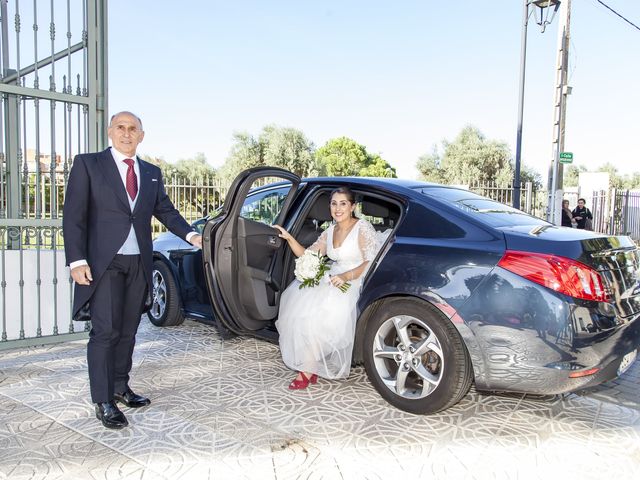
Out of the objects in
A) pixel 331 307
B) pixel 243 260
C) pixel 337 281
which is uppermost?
pixel 243 260

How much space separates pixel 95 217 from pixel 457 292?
217 centimetres

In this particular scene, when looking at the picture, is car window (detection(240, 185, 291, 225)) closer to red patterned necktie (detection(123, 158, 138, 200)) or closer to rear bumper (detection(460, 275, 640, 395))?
red patterned necktie (detection(123, 158, 138, 200))

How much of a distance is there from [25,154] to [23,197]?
481mm

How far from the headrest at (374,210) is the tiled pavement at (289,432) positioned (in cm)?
127

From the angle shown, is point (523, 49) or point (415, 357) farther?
point (523, 49)

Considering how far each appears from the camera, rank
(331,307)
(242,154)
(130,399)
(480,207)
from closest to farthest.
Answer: (130,399) < (480,207) < (331,307) < (242,154)

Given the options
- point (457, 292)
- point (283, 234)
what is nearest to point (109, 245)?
point (283, 234)

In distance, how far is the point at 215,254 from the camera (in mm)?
3531

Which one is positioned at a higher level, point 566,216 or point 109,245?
point 566,216

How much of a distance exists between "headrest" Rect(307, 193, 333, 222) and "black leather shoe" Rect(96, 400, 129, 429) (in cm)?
205

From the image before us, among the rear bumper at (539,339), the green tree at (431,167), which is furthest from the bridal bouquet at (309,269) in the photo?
the green tree at (431,167)

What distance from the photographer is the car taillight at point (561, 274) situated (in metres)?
2.72

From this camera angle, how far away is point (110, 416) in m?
3.07

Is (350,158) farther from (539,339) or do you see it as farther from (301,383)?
(539,339)
